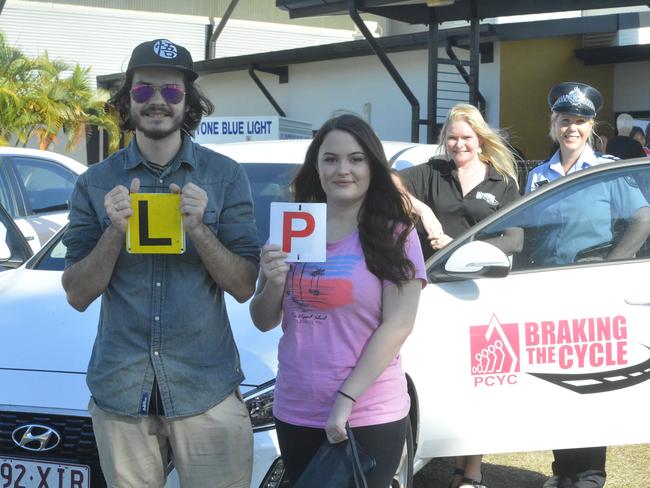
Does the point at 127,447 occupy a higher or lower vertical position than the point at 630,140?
lower

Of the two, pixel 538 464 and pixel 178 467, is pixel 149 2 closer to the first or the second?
pixel 538 464

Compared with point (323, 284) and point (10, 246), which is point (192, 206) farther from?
point (10, 246)

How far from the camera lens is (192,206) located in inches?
105

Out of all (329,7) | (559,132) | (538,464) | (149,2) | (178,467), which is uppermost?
(149,2)

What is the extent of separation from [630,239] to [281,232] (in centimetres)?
200

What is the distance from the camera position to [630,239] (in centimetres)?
426

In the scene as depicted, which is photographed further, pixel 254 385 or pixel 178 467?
pixel 254 385

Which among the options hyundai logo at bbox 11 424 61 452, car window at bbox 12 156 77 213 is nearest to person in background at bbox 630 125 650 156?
car window at bbox 12 156 77 213

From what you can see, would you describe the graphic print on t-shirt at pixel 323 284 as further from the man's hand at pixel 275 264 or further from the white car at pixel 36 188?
the white car at pixel 36 188

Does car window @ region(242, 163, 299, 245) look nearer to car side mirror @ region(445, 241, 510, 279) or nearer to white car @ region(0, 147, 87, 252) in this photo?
car side mirror @ region(445, 241, 510, 279)

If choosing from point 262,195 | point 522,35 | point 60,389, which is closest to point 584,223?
point 262,195

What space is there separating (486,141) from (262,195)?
1.11 meters

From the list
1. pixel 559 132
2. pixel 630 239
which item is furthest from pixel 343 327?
pixel 559 132

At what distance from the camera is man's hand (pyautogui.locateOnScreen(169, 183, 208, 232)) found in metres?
2.67
